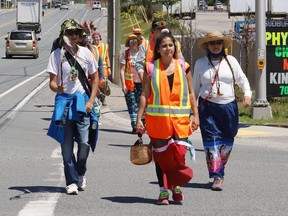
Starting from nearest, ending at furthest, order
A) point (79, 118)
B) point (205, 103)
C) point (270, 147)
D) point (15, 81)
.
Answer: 1. point (79, 118)
2. point (205, 103)
3. point (270, 147)
4. point (15, 81)

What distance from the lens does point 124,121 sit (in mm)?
17953

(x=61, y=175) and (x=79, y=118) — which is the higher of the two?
(x=79, y=118)

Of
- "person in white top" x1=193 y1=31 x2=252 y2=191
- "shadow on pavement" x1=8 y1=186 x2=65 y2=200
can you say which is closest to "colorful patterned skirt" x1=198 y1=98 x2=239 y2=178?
"person in white top" x1=193 y1=31 x2=252 y2=191

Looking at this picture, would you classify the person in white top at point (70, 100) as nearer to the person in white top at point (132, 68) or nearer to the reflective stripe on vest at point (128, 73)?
the person in white top at point (132, 68)

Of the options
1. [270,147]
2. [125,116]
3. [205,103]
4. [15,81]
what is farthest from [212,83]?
[15,81]

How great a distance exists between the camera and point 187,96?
8547 mm

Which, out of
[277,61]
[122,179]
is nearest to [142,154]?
[122,179]

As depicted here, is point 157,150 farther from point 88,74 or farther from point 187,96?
point 88,74

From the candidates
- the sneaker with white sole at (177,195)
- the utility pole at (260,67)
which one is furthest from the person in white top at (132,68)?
the sneaker with white sole at (177,195)

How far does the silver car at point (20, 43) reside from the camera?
47.1 metres

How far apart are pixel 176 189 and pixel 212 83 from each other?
1558 millimetres

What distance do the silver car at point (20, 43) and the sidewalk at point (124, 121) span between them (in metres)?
23.8

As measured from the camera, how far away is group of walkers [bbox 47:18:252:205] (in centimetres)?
846

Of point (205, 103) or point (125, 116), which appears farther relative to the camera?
point (125, 116)
